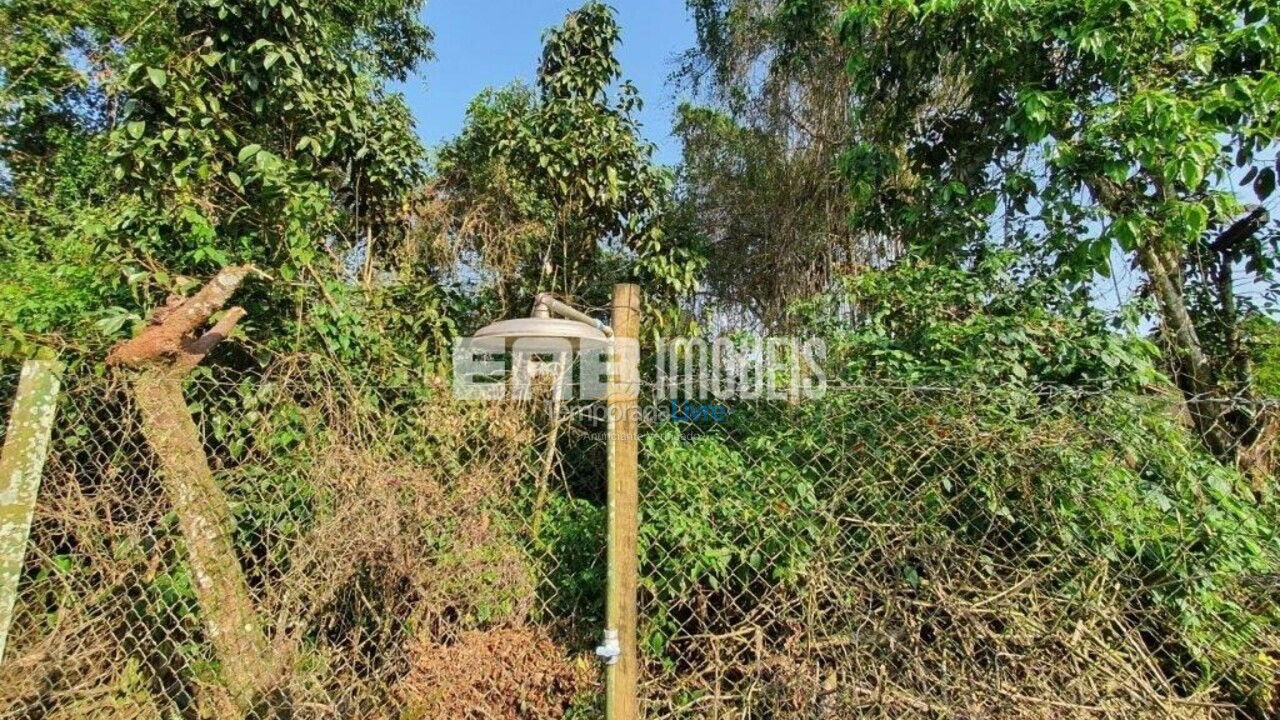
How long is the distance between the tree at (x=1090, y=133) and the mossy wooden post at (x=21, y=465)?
12.4ft

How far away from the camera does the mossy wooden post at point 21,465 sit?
1.67 m

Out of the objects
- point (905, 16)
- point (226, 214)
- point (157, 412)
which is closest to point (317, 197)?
point (226, 214)

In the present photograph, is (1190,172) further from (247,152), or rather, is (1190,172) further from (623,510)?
(247,152)

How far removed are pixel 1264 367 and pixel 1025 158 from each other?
1707 mm

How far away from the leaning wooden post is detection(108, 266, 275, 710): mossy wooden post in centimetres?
120

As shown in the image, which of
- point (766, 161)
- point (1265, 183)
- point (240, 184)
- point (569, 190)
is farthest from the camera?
point (766, 161)

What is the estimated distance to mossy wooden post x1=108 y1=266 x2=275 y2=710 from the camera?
180cm

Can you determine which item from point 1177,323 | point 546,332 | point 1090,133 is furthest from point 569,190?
point 1177,323

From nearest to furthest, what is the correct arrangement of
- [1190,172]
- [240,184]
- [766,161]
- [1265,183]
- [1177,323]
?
[1190,172], [240,184], [1265,183], [1177,323], [766,161]

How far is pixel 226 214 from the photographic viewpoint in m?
2.74

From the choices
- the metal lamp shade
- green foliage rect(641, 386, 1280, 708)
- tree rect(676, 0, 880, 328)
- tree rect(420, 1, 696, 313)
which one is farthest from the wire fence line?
tree rect(676, 0, 880, 328)

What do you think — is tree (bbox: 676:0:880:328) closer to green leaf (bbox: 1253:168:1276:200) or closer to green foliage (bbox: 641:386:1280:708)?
green leaf (bbox: 1253:168:1276:200)

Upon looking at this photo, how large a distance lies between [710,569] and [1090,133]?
8.51 ft

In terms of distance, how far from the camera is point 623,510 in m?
1.59
